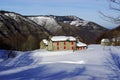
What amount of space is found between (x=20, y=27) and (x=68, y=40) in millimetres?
119528

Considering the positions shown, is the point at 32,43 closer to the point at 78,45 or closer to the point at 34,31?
the point at 78,45

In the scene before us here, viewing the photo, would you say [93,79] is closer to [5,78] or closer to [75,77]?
[75,77]

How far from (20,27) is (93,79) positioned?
175 m

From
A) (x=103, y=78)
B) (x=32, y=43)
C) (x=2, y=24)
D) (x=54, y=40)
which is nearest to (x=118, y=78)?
(x=103, y=78)

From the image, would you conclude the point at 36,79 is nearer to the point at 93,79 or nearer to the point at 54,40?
the point at 93,79

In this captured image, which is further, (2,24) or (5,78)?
(2,24)

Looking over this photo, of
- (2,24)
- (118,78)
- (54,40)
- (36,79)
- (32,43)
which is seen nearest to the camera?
(36,79)

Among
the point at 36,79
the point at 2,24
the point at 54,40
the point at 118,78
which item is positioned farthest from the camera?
the point at 2,24

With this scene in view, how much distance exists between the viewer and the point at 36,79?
12.6 meters

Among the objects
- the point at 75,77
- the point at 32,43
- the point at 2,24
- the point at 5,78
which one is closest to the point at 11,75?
the point at 5,78

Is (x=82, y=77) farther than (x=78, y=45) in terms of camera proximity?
No

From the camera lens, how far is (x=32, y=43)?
98.8 meters

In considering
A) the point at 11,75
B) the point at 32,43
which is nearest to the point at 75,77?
the point at 11,75

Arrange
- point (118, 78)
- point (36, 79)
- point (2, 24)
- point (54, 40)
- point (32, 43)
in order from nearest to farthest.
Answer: point (36, 79) → point (118, 78) → point (54, 40) → point (32, 43) → point (2, 24)
